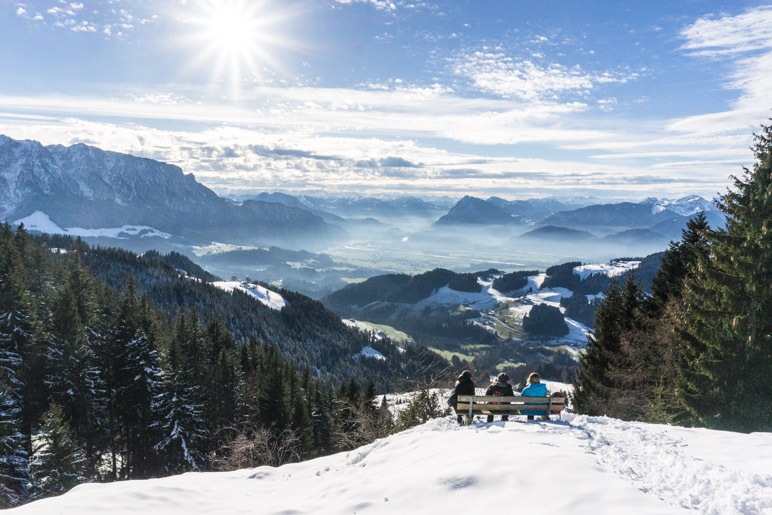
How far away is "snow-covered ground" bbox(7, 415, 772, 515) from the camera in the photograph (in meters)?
9.33

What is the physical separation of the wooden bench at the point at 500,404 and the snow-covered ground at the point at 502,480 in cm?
69

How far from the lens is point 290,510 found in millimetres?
12352

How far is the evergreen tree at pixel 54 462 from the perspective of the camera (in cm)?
2823

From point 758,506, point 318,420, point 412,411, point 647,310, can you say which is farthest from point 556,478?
point 318,420

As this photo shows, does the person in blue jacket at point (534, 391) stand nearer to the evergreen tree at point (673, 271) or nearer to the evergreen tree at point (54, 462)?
the evergreen tree at point (673, 271)

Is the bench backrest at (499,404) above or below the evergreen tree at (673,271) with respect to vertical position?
below

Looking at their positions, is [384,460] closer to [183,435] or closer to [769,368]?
[769,368]

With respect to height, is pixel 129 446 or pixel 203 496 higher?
pixel 203 496

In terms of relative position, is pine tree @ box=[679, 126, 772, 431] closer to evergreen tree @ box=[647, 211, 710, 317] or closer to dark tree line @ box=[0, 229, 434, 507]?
evergreen tree @ box=[647, 211, 710, 317]

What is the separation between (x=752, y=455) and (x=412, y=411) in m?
17.4

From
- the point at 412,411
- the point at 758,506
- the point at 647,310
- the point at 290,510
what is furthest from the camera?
the point at 647,310

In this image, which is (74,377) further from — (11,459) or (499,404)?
(499,404)

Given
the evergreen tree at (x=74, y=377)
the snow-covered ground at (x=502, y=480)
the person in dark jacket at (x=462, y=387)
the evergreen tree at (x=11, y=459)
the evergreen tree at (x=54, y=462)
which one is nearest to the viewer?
the snow-covered ground at (x=502, y=480)

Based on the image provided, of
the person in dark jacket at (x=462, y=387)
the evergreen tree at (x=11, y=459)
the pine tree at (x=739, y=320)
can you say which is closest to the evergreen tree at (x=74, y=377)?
the evergreen tree at (x=11, y=459)
